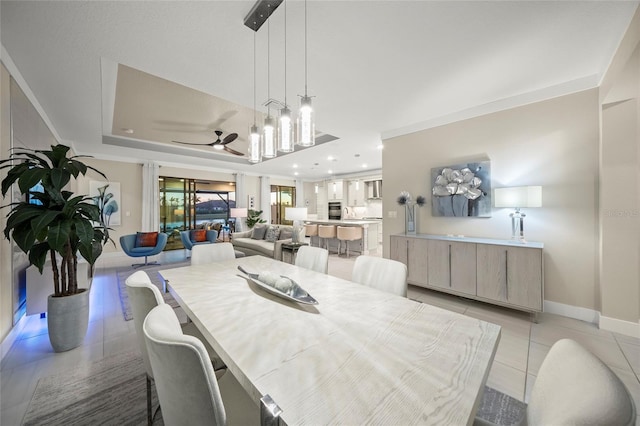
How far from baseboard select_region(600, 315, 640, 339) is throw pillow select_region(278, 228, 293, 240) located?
15.3 feet

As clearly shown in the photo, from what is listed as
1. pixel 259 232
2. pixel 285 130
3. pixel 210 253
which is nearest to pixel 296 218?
pixel 259 232

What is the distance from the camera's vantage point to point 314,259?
2268mm

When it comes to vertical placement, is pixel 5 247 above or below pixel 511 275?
above

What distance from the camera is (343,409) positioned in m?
0.62

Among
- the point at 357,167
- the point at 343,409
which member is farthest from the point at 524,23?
the point at 357,167

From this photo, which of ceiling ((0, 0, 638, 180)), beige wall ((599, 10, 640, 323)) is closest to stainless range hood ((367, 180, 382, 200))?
ceiling ((0, 0, 638, 180))

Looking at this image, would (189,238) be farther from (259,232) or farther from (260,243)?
(260,243)

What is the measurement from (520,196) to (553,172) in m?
0.53

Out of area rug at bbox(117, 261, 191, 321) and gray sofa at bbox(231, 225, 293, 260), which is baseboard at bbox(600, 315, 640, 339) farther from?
gray sofa at bbox(231, 225, 293, 260)

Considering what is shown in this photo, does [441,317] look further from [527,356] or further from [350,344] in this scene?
[527,356]

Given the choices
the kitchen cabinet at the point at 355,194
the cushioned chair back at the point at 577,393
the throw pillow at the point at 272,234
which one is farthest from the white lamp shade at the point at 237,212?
the cushioned chair back at the point at 577,393

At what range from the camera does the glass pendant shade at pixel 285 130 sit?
180cm

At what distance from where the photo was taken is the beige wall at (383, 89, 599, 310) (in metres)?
2.63

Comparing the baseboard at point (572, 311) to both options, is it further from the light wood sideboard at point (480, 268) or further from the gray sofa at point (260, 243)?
the gray sofa at point (260, 243)
